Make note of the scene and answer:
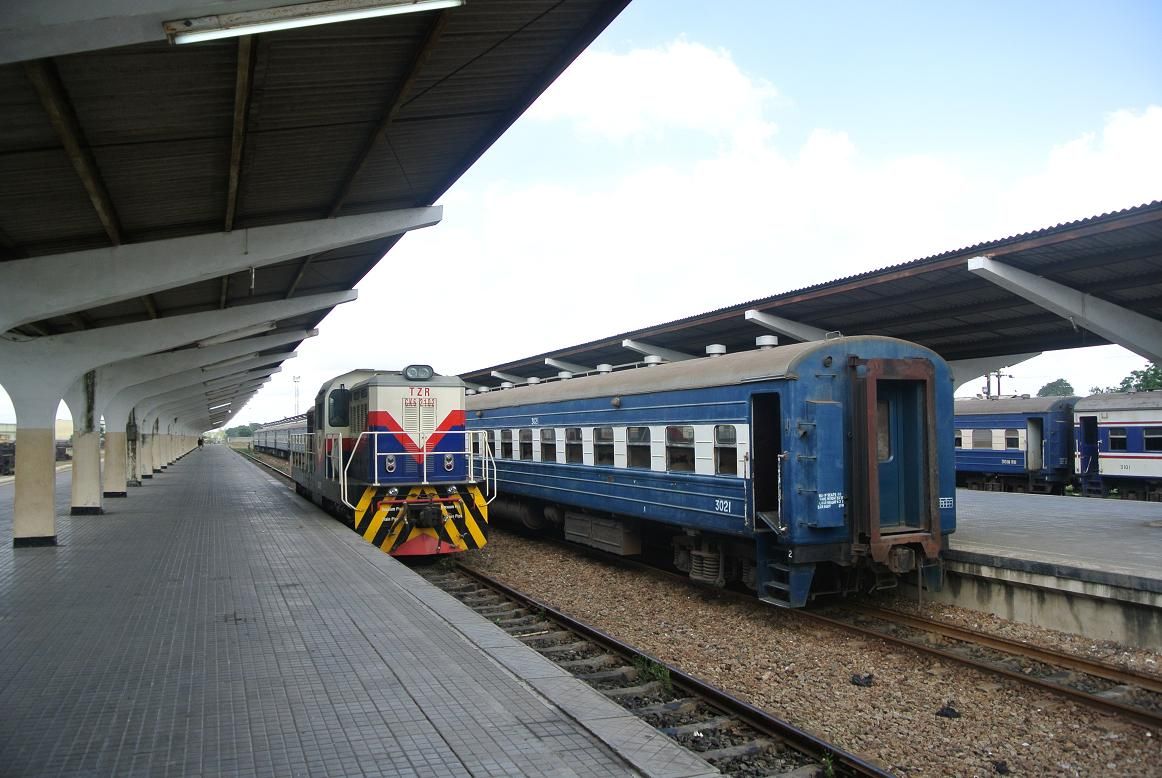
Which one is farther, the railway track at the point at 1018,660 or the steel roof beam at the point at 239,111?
the railway track at the point at 1018,660

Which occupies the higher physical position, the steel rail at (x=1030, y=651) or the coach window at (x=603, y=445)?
the coach window at (x=603, y=445)

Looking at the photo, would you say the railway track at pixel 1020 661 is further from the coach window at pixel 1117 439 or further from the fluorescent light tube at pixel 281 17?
the coach window at pixel 1117 439

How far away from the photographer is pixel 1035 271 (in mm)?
13633

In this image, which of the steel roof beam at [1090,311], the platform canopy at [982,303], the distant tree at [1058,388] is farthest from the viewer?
the distant tree at [1058,388]

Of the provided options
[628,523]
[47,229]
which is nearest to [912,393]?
[628,523]

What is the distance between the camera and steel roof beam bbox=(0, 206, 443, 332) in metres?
10.5

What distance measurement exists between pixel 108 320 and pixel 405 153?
10237mm

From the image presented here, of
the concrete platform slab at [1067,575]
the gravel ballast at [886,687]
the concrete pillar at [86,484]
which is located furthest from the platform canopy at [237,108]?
the concrete pillar at [86,484]

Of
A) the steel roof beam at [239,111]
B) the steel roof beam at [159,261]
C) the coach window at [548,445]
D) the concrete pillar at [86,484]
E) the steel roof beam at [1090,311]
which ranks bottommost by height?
the concrete pillar at [86,484]

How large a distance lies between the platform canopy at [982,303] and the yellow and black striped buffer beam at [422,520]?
6800mm

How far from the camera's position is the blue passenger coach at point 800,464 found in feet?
30.7

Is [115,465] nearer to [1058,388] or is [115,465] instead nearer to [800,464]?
[800,464]

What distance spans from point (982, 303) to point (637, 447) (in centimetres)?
861

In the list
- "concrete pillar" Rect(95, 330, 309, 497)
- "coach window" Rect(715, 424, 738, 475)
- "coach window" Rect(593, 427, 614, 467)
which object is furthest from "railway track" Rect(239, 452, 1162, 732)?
"concrete pillar" Rect(95, 330, 309, 497)
